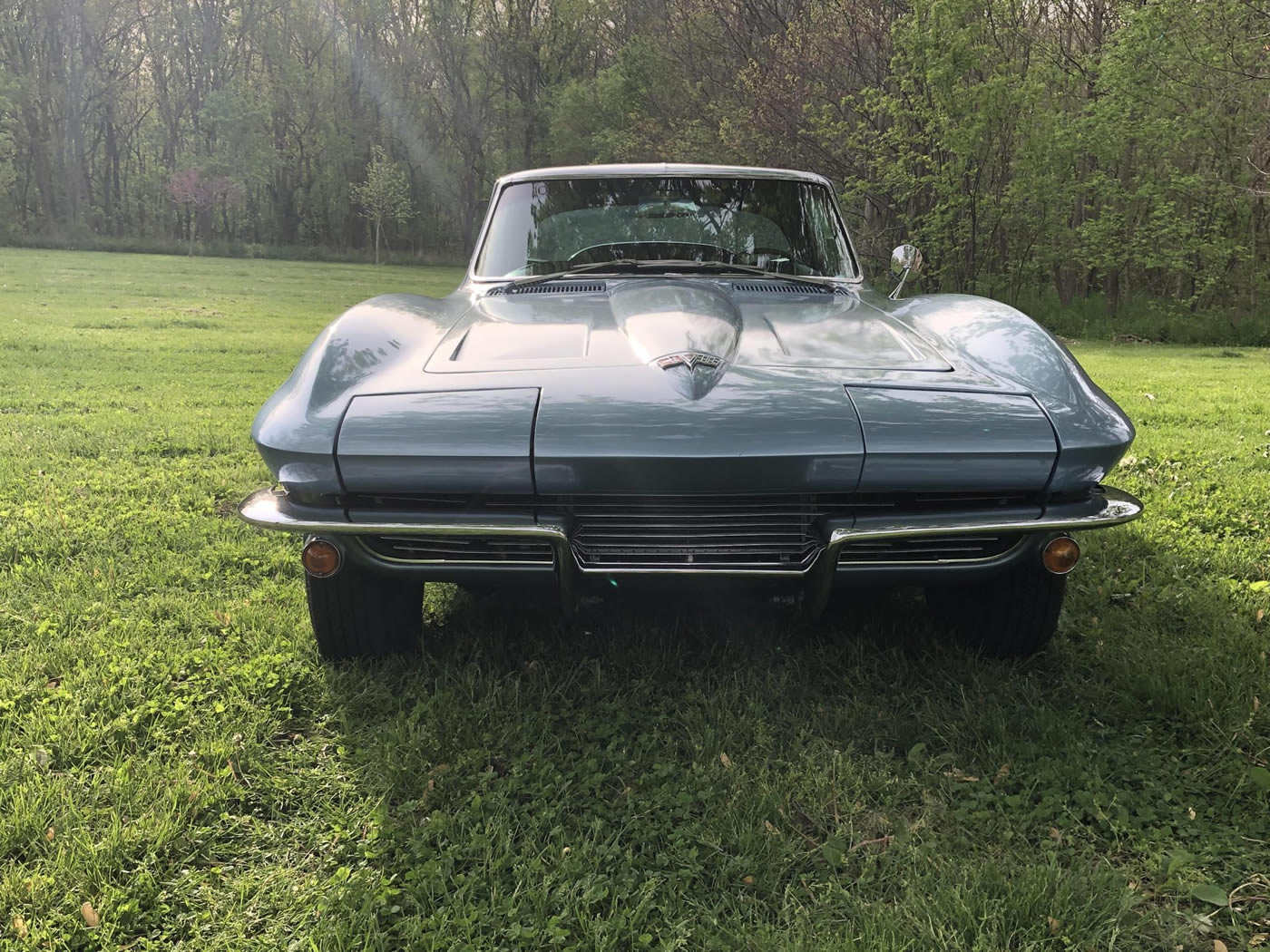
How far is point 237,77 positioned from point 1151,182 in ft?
125

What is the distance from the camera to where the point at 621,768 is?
Answer: 198cm

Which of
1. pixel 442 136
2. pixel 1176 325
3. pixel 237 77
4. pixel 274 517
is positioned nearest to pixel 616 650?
pixel 274 517

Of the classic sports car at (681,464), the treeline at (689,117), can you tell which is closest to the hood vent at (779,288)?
the classic sports car at (681,464)

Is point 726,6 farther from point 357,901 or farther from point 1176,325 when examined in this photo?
point 357,901

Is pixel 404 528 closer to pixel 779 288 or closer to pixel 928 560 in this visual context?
pixel 928 560

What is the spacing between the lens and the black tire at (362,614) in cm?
225

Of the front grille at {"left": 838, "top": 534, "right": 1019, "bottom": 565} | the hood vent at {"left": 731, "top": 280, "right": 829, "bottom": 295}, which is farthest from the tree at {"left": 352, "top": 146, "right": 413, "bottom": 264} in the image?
the front grille at {"left": 838, "top": 534, "right": 1019, "bottom": 565}

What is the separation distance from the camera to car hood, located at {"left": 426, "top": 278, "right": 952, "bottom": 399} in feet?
7.06

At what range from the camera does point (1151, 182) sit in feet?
45.6

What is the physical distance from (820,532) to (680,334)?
0.67m

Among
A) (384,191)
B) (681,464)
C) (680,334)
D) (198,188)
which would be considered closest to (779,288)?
(680,334)

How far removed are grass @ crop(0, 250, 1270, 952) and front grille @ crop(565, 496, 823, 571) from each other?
18.1 inches

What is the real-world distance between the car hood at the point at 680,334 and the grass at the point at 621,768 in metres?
0.85

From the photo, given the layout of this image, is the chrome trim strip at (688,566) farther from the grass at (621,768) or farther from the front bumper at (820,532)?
the grass at (621,768)
